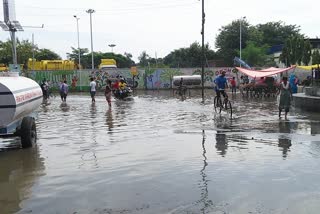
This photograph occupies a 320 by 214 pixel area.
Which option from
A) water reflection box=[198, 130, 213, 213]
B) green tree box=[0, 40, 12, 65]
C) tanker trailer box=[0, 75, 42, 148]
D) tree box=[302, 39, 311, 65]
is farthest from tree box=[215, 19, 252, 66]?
water reflection box=[198, 130, 213, 213]

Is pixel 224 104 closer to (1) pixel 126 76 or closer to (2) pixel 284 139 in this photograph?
(2) pixel 284 139

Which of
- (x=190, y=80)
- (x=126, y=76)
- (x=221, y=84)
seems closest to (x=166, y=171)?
(x=221, y=84)

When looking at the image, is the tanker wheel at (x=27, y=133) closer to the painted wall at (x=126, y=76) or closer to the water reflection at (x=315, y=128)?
the water reflection at (x=315, y=128)

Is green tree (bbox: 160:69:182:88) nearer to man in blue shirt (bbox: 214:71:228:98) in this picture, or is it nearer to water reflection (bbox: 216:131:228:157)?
man in blue shirt (bbox: 214:71:228:98)

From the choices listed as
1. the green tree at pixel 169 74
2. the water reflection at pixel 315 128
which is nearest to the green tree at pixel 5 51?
the green tree at pixel 169 74

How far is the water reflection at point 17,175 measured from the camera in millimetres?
6340

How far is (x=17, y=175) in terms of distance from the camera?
8016mm

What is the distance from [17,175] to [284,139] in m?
6.58

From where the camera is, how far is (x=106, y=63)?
5569 centimetres

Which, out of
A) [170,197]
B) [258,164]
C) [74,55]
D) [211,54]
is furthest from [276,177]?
[74,55]

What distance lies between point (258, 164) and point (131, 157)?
2.59m

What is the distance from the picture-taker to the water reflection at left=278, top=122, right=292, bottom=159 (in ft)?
31.9

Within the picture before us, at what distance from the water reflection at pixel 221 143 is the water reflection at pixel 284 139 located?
1243 mm

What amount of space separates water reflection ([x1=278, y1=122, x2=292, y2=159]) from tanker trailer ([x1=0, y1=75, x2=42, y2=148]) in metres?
5.79
